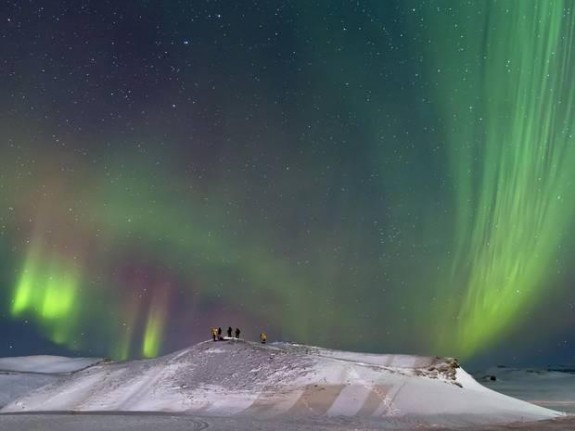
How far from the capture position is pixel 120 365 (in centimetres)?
4662

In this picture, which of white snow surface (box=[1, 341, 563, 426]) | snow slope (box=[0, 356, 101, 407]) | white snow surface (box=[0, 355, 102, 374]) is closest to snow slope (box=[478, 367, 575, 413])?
white snow surface (box=[1, 341, 563, 426])

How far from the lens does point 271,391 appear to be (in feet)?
121

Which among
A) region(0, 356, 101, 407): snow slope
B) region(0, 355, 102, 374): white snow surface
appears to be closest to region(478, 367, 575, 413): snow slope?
region(0, 356, 101, 407): snow slope

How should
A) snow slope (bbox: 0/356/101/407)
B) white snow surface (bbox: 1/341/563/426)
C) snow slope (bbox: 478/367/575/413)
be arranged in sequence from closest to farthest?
white snow surface (bbox: 1/341/563/426), snow slope (bbox: 478/367/575/413), snow slope (bbox: 0/356/101/407)

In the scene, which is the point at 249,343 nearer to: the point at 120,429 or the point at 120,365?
the point at 120,365

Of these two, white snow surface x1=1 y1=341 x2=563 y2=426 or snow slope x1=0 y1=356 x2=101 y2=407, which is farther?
snow slope x1=0 y1=356 x2=101 y2=407

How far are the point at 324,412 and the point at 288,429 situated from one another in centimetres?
719

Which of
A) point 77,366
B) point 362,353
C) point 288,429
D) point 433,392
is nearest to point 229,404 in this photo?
point 288,429

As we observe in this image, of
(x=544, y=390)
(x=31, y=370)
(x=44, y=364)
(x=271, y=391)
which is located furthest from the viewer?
(x=44, y=364)

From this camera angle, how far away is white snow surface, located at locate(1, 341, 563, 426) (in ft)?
112

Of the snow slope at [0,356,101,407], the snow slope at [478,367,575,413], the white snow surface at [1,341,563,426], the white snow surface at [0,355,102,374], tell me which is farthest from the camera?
the white snow surface at [0,355,102,374]

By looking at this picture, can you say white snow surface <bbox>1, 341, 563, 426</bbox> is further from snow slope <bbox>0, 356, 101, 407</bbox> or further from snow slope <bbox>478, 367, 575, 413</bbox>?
snow slope <bbox>0, 356, 101, 407</bbox>

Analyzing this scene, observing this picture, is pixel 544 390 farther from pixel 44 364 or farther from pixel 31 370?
pixel 44 364

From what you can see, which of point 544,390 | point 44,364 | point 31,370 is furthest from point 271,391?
point 44,364
